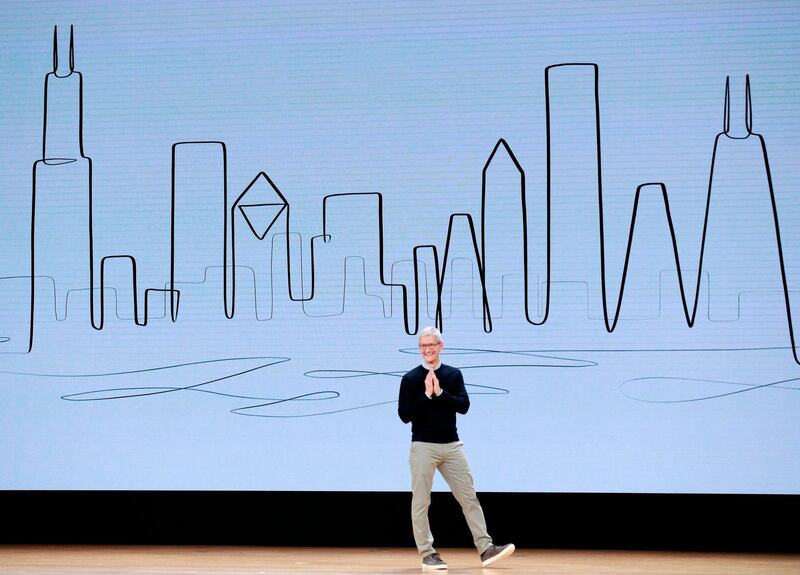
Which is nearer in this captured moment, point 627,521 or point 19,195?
point 627,521

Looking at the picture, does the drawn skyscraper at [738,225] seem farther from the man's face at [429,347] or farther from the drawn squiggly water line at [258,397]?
the man's face at [429,347]

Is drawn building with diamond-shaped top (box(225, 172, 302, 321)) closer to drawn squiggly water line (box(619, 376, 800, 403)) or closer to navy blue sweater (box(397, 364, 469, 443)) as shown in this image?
navy blue sweater (box(397, 364, 469, 443))

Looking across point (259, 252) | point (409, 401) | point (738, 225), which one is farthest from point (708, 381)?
point (259, 252)

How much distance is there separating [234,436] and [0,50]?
2.75 meters

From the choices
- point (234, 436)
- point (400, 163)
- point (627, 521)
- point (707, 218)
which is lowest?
point (627, 521)

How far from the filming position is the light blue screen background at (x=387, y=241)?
542 cm

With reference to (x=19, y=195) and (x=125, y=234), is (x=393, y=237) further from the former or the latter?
(x=19, y=195)

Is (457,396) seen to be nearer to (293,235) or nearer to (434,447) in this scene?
(434,447)

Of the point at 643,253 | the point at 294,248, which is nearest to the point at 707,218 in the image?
the point at 643,253

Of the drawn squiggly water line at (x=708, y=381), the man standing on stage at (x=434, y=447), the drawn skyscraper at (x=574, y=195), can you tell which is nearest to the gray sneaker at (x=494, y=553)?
the man standing on stage at (x=434, y=447)

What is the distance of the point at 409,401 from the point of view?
4.86 metres

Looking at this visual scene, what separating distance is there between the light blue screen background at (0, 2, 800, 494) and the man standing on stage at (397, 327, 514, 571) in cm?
64

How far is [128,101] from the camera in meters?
5.80

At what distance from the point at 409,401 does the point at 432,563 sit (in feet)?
2.68
